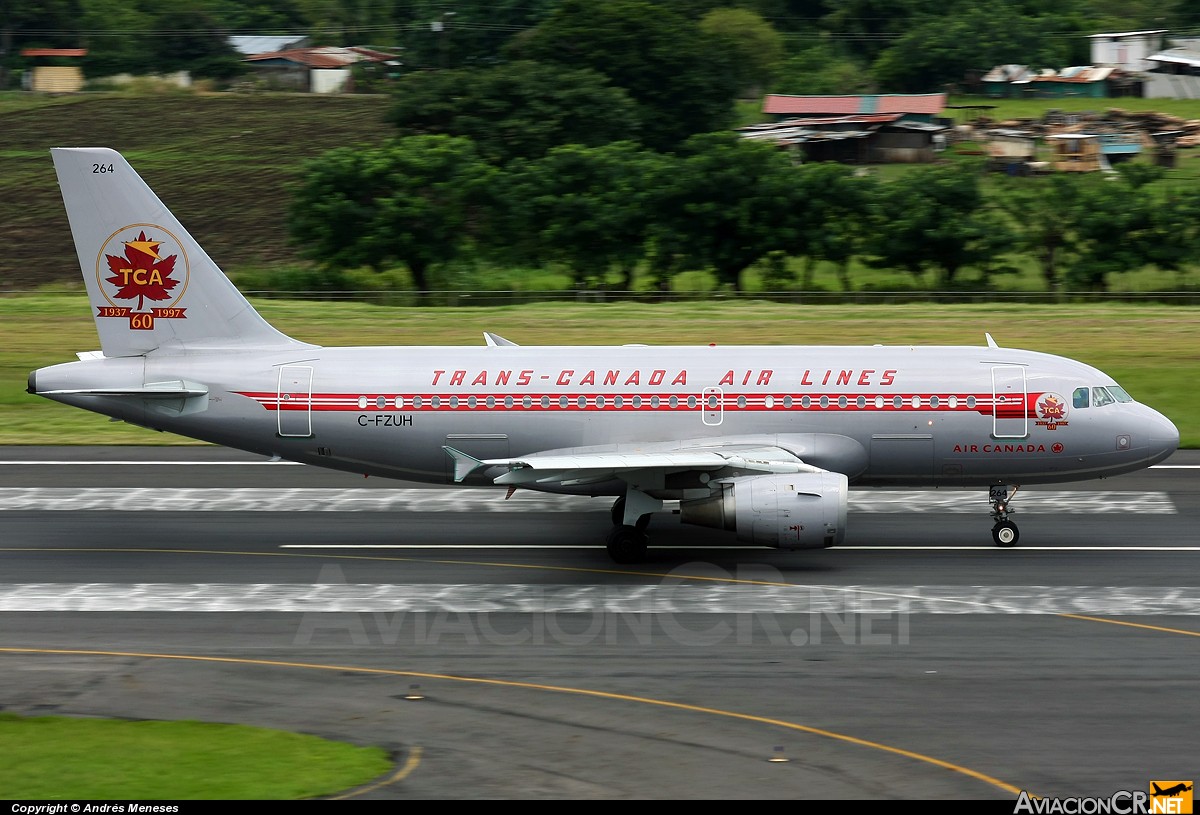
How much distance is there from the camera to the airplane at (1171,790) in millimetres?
14578

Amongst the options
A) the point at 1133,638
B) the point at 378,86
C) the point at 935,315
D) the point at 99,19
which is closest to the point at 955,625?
the point at 1133,638

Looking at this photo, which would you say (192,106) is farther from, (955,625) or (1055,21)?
(955,625)

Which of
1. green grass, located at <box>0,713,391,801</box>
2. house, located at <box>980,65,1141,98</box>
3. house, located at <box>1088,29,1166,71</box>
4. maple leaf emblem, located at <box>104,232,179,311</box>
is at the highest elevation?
house, located at <box>1088,29,1166,71</box>

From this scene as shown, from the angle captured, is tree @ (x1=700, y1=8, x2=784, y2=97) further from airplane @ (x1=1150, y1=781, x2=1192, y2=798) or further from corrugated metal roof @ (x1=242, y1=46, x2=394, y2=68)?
airplane @ (x1=1150, y1=781, x2=1192, y2=798)

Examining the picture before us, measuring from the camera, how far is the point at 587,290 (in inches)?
2662

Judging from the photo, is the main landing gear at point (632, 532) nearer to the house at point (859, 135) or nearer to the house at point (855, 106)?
the house at point (859, 135)

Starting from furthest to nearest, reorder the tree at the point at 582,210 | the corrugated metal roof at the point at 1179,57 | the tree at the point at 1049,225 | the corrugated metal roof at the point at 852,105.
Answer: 1. the corrugated metal roof at the point at 1179,57
2. the corrugated metal roof at the point at 852,105
3. the tree at the point at 582,210
4. the tree at the point at 1049,225

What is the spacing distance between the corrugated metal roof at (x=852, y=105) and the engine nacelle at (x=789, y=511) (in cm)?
8331

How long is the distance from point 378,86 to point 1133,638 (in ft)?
376

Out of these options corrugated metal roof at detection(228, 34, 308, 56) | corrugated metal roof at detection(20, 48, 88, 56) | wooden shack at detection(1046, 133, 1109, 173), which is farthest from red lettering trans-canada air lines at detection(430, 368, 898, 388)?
corrugated metal roof at detection(228, 34, 308, 56)

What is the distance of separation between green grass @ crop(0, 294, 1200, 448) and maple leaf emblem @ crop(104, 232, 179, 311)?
554 inches

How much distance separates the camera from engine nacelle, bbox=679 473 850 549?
23.2 metres

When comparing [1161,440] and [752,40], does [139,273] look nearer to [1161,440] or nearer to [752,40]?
[1161,440]

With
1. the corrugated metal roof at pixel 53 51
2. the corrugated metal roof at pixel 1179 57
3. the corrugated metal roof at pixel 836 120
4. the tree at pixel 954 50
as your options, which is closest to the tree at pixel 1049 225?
the corrugated metal roof at pixel 836 120
